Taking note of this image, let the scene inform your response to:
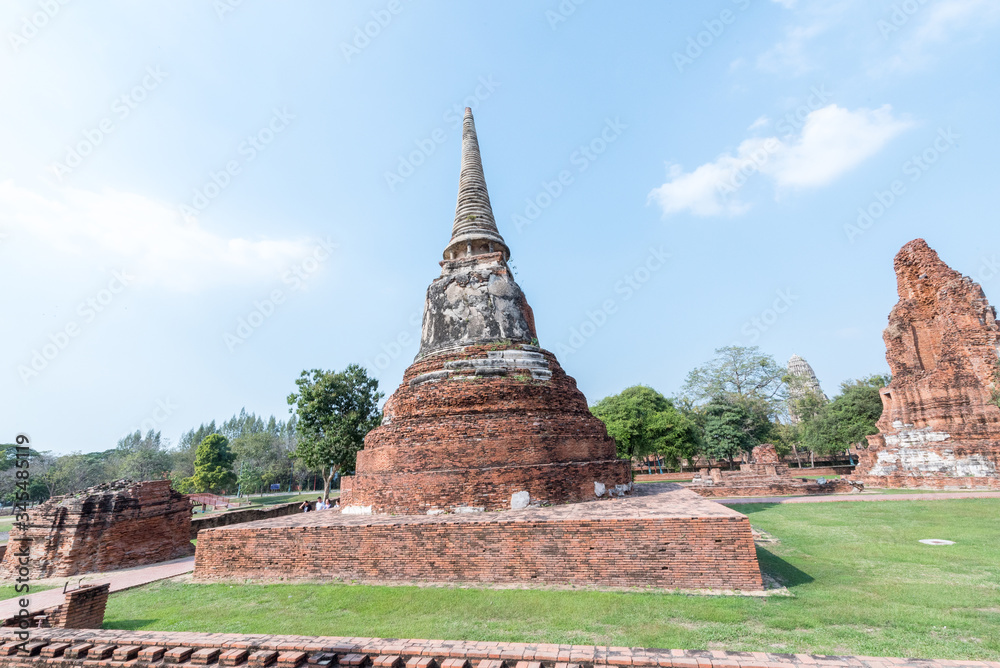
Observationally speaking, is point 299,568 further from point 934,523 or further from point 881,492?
point 881,492

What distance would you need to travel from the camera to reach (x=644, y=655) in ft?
11.6

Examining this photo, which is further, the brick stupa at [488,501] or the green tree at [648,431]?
the green tree at [648,431]

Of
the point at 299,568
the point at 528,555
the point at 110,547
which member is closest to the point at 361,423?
the point at 110,547

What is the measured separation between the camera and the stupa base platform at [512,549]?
6762mm

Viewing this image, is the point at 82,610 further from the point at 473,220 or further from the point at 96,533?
the point at 473,220

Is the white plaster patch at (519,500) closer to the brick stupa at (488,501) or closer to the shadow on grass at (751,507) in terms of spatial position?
the brick stupa at (488,501)

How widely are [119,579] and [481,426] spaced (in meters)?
8.06

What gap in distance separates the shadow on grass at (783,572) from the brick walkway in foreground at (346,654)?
13.1 ft

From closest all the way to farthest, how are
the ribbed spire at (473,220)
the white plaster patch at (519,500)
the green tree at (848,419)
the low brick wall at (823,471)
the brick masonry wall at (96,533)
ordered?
the white plaster patch at (519,500)
the brick masonry wall at (96,533)
the ribbed spire at (473,220)
the low brick wall at (823,471)
the green tree at (848,419)

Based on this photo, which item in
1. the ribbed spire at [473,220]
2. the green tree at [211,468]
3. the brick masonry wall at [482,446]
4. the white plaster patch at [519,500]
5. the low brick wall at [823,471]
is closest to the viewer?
the white plaster patch at [519,500]

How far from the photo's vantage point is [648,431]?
113 feet

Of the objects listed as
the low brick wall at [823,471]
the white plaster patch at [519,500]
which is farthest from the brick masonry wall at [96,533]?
the low brick wall at [823,471]

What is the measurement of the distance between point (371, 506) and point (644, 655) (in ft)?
25.9

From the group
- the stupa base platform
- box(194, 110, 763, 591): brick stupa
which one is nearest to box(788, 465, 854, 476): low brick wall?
box(194, 110, 763, 591): brick stupa
